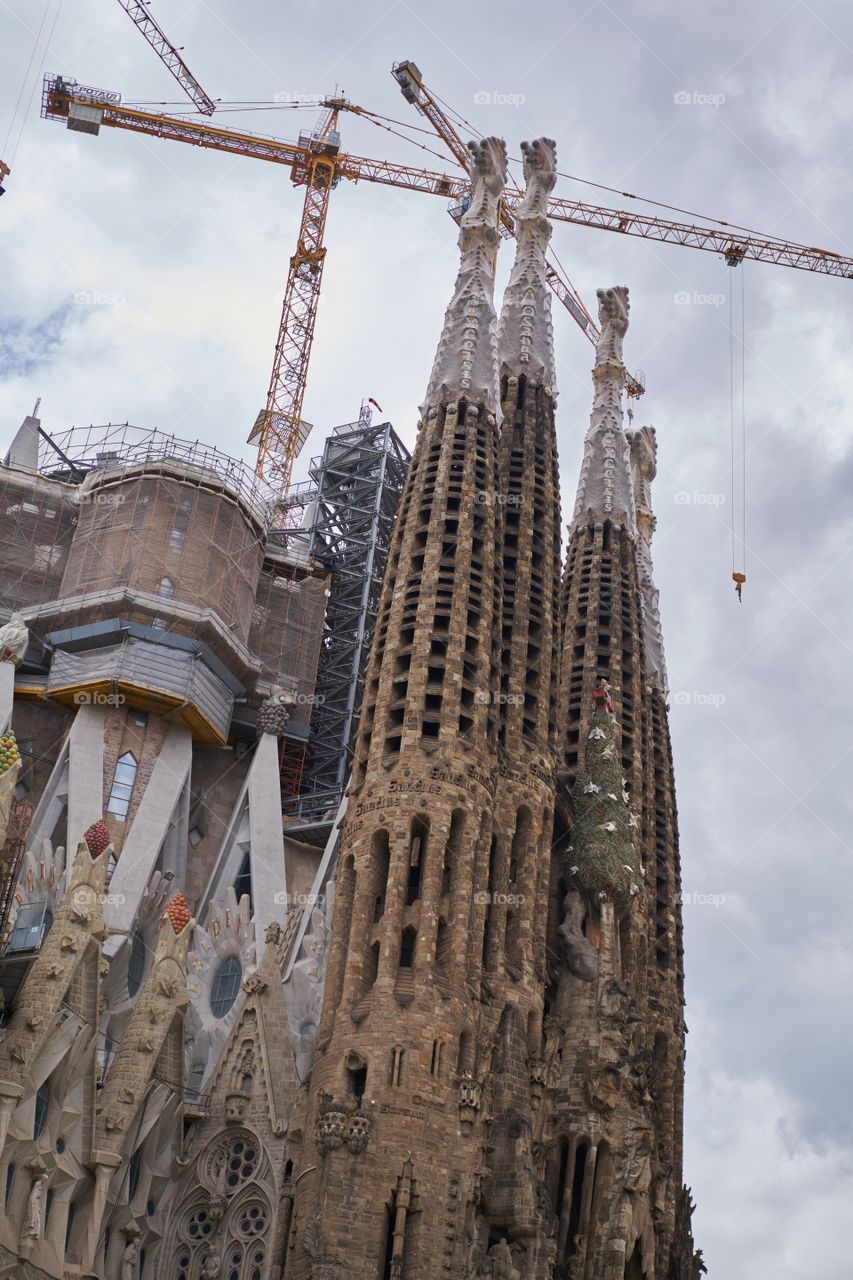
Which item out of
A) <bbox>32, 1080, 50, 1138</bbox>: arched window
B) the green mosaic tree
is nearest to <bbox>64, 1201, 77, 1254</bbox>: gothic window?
<bbox>32, 1080, 50, 1138</bbox>: arched window

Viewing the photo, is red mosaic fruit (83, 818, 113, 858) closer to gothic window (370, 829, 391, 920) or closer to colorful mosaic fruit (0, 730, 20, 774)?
colorful mosaic fruit (0, 730, 20, 774)

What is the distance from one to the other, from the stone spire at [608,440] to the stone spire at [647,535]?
3588 millimetres

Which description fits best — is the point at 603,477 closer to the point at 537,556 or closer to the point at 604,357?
the point at 604,357

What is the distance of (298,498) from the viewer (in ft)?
235

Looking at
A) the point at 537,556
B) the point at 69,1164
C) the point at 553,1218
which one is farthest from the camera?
the point at 537,556

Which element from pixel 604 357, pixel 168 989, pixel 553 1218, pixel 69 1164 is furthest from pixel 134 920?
pixel 604 357

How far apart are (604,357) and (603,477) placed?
6.29 metres

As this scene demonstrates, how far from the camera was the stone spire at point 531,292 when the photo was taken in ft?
192

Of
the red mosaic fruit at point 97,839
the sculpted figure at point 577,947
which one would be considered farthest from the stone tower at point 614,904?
the red mosaic fruit at point 97,839

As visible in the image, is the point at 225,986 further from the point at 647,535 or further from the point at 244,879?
the point at 647,535

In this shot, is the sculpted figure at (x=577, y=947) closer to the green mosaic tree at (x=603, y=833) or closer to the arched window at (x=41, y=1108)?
the green mosaic tree at (x=603, y=833)

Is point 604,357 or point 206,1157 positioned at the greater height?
point 604,357

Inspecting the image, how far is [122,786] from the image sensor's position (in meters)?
52.1

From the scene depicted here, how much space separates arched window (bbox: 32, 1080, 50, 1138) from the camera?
37344 millimetres
